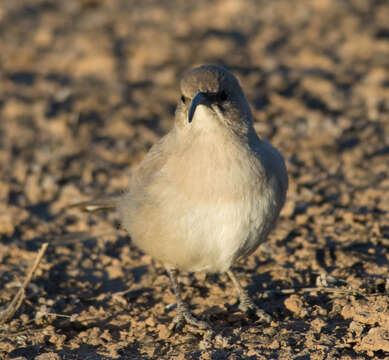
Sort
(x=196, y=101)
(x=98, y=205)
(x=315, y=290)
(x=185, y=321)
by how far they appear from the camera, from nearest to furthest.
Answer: (x=196, y=101) < (x=185, y=321) < (x=315, y=290) < (x=98, y=205)

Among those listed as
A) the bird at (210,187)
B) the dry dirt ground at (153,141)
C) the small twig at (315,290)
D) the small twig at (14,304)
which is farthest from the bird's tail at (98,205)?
the small twig at (315,290)

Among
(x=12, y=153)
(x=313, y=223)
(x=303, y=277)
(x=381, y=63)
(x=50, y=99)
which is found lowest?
(x=303, y=277)

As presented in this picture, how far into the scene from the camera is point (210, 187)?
169 inches

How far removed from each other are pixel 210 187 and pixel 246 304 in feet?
3.47

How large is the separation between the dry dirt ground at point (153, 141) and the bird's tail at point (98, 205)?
0.27 metres

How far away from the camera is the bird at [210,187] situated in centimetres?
431

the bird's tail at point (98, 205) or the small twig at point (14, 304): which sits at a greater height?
the bird's tail at point (98, 205)

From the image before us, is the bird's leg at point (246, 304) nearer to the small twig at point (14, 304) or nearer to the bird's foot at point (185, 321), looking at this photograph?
the bird's foot at point (185, 321)

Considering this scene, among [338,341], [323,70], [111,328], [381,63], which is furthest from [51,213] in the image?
[381,63]

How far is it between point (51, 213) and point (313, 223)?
2.67m

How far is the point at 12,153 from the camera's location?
748 centimetres

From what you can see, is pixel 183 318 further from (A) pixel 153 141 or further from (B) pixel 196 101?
(A) pixel 153 141

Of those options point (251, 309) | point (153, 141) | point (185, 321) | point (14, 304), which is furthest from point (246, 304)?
point (153, 141)

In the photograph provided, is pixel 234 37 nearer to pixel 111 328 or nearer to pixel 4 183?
pixel 4 183
